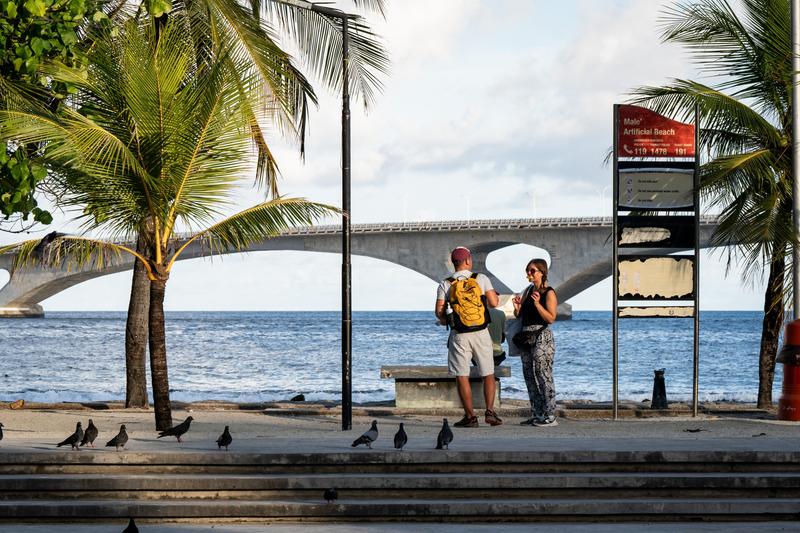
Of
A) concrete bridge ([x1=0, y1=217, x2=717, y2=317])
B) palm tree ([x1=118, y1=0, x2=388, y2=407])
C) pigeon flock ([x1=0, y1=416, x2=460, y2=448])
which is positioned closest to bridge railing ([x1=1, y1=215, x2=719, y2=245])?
concrete bridge ([x1=0, y1=217, x2=717, y2=317])

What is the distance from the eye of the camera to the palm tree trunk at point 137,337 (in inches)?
607

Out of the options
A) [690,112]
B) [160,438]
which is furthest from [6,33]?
[690,112]

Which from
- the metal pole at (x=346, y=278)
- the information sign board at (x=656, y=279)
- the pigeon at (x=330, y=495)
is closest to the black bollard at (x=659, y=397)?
the information sign board at (x=656, y=279)

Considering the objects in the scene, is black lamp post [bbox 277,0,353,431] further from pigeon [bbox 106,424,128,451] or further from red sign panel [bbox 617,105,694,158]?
red sign panel [bbox 617,105,694,158]

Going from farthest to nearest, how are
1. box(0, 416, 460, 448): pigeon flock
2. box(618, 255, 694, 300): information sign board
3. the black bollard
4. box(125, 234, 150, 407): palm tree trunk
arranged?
box(125, 234, 150, 407): palm tree trunk → the black bollard → box(618, 255, 694, 300): information sign board → box(0, 416, 460, 448): pigeon flock

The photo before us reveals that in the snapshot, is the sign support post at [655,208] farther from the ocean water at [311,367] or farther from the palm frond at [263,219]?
the ocean water at [311,367]

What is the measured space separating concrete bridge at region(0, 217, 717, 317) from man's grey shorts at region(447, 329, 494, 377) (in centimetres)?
4930

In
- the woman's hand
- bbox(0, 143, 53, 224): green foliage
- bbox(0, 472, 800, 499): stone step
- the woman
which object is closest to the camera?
bbox(0, 472, 800, 499): stone step

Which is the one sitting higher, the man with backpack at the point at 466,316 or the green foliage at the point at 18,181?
the green foliage at the point at 18,181

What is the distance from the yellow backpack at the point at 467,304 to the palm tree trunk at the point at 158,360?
2692mm

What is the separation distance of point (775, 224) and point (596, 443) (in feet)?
20.4

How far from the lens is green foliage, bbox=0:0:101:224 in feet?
33.9

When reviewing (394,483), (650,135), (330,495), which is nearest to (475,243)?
(650,135)

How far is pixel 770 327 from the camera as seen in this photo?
622 inches
